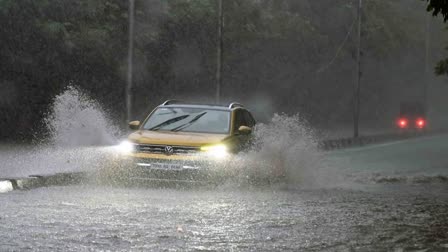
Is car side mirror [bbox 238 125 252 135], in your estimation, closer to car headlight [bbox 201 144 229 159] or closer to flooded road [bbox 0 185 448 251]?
car headlight [bbox 201 144 229 159]

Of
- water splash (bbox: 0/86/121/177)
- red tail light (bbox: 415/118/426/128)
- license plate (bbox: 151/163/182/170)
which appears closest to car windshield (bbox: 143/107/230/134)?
water splash (bbox: 0/86/121/177)

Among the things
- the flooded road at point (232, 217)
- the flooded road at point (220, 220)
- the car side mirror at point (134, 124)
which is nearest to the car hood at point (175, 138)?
the car side mirror at point (134, 124)

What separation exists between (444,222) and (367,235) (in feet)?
6.78

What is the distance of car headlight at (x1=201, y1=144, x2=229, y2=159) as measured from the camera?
17.7 m

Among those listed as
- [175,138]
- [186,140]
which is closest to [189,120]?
[175,138]

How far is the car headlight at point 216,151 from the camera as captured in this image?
1770 cm

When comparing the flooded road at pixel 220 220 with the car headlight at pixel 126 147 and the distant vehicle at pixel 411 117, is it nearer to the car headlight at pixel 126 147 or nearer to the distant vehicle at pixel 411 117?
the car headlight at pixel 126 147

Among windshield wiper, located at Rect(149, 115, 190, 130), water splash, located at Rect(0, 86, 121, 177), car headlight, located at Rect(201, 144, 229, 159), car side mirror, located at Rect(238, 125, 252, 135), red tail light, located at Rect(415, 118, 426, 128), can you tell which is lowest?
red tail light, located at Rect(415, 118, 426, 128)

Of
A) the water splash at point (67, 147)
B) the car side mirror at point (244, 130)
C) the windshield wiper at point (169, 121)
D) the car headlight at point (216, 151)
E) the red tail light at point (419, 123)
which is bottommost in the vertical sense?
the red tail light at point (419, 123)

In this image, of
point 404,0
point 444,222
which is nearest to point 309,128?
point 404,0

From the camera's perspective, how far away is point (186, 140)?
703 inches

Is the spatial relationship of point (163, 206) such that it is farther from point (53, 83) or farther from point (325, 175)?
point (53, 83)

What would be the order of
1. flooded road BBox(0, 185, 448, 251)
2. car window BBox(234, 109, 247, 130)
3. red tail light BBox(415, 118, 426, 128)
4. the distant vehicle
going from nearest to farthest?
flooded road BBox(0, 185, 448, 251) → car window BBox(234, 109, 247, 130) → the distant vehicle → red tail light BBox(415, 118, 426, 128)

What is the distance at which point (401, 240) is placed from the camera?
11031 millimetres
